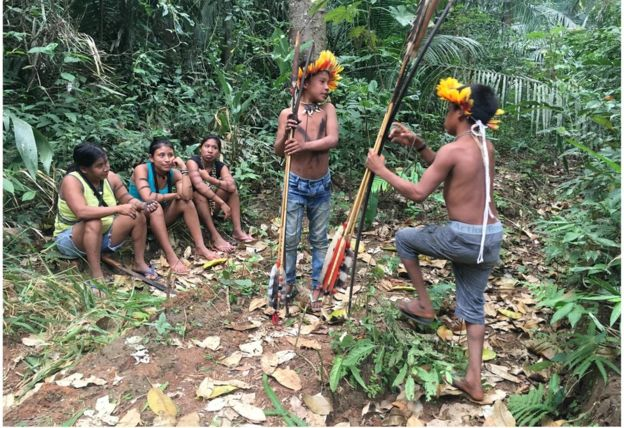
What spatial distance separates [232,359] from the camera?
9.58ft

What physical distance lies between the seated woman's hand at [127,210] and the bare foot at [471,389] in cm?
277

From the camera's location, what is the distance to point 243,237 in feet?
15.6

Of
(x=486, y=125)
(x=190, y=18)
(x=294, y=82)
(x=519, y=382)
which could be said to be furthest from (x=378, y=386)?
(x=190, y=18)

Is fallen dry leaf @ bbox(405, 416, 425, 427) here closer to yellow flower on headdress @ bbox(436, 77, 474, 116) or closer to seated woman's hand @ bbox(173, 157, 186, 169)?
yellow flower on headdress @ bbox(436, 77, 474, 116)

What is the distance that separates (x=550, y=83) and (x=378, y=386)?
4.50 meters

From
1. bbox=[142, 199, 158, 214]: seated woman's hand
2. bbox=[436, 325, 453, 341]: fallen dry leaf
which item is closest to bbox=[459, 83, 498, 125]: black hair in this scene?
bbox=[436, 325, 453, 341]: fallen dry leaf

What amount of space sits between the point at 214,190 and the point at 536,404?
3.45 metres

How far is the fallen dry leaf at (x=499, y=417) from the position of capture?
2.47 metres

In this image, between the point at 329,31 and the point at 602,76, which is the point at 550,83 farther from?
the point at 329,31

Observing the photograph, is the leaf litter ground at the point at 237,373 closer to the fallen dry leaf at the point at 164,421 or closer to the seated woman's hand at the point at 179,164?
the fallen dry leaf at the point at 164,421

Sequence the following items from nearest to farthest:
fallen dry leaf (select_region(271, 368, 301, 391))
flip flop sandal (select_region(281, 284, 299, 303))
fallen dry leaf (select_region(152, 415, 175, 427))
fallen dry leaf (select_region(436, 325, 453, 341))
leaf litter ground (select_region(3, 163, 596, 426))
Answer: fallen dry leaf (select_region(152, 415, 175, 427)), leaf litter ground (select_region(3, 163, 596, 426)), fallen dry leaf (select_region(271, 368, 301, 391)), fallen dry leaf (select_region(436, 325, 453, 341)), flip flop sandal (select_region(281, 284, 299, 303))

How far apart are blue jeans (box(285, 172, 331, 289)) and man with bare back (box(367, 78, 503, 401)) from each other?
0.81 metres

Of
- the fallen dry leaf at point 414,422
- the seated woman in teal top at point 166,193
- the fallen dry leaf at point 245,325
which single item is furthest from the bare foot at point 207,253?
the fallen dry leaf at point 414,422

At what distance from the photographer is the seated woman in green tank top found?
3.77m
